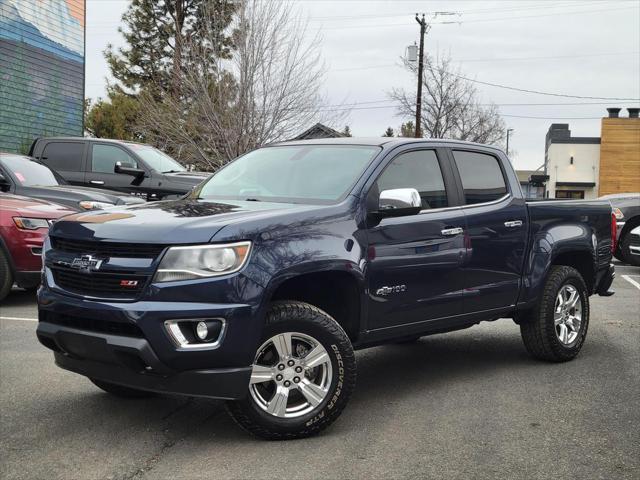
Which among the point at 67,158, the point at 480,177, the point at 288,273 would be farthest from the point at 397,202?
the point at 67,158

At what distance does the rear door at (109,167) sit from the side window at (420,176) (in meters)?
9.18

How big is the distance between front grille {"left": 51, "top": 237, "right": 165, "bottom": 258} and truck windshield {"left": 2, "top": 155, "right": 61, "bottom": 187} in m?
6.95

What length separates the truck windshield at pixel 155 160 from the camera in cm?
1446

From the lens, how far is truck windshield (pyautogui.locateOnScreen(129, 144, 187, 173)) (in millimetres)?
14461

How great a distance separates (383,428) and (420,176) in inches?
74.4

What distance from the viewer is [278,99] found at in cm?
2394

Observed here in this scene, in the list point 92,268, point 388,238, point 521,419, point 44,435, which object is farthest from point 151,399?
point 521,419

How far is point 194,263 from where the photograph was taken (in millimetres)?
4316

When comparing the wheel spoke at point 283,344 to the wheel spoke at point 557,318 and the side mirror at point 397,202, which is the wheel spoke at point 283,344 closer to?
the side mirror at point 397,202

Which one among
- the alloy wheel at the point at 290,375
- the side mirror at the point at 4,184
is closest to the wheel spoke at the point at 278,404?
the alloy wheel at the point at 290,375

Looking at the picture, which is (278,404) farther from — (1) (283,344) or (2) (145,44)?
(2) (145,44)

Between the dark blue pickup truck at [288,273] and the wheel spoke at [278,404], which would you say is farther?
the wheel spoke at [278,404]

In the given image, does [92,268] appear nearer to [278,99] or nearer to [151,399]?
[151,399]

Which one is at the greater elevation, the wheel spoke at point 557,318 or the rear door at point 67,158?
the rear door at point 67,158
